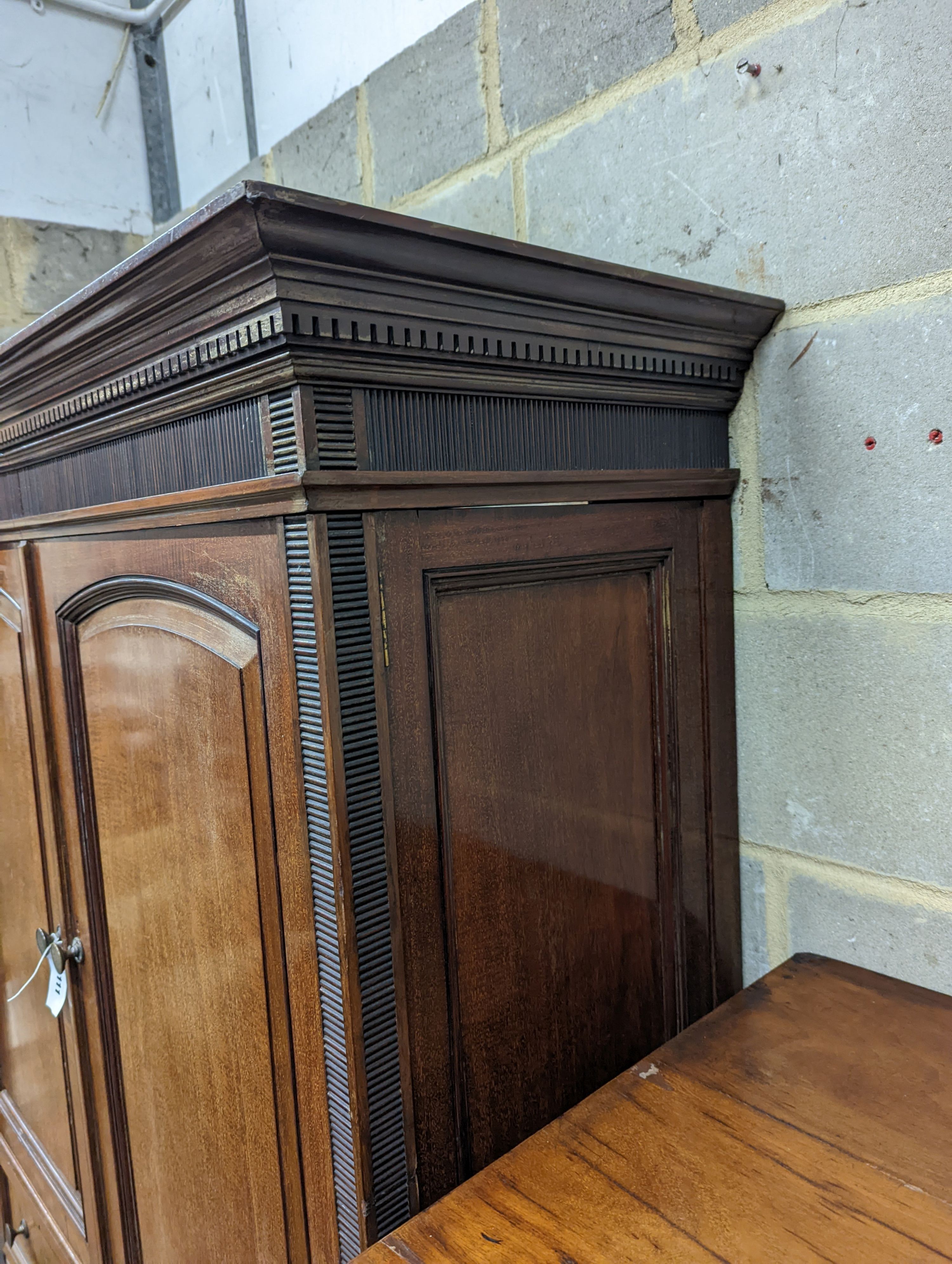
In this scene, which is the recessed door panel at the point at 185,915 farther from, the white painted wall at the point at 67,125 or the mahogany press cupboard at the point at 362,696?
the white painted wall at the point at 67,125

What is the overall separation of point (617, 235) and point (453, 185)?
0.34m

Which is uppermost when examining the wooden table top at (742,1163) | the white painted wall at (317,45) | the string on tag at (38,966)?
the white painted wall at (317,45)

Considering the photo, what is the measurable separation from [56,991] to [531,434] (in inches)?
35.7

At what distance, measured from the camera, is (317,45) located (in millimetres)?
1417

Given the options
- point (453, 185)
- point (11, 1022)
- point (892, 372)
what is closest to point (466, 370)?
point (892, 372)

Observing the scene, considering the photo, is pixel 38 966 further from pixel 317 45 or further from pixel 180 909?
pixel 317 45

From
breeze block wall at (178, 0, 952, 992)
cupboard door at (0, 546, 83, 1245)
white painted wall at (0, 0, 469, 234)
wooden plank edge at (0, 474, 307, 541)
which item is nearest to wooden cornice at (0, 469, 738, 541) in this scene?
wooden plank edge at (0, 474, 307, 541)

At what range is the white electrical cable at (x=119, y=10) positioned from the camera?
5.69 ft

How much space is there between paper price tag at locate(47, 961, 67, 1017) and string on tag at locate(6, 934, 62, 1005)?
0.02 meters

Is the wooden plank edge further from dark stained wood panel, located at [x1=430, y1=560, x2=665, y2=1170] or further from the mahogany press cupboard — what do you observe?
dark stained wood panel, located at [x1=430, y1=560, x2=665, y2=1170]

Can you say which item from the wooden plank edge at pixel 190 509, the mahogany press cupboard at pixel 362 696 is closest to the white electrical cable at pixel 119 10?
the mahogany press cupboard at pixel 362 696

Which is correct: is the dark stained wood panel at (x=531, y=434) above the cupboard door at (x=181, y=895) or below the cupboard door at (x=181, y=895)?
above

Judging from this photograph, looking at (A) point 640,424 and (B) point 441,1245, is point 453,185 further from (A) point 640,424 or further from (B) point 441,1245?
(B) point 441,1245

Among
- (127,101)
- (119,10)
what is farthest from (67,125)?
(119,10)
